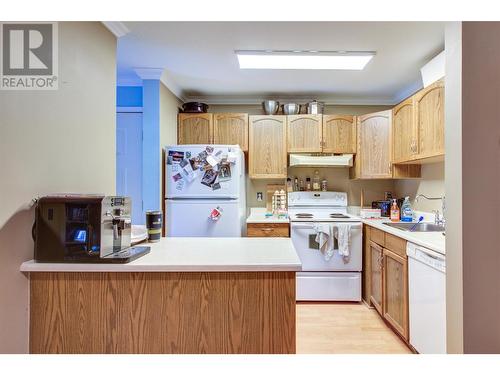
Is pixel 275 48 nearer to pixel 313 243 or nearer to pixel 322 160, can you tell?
pixel 322 160

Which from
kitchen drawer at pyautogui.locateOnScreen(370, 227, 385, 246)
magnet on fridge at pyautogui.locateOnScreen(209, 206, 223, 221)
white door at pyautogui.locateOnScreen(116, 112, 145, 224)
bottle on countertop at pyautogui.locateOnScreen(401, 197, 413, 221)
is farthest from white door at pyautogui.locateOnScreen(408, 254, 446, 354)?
white door at pyautogui.locateOnScreen(116, 112, 145, 224)

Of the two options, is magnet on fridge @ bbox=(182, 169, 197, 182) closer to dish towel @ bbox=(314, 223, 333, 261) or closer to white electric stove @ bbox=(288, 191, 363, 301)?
white electric stove @ bbox=(288, 191, 363, 301)

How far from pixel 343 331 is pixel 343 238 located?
87 cm

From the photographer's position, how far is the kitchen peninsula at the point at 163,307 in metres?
1.23

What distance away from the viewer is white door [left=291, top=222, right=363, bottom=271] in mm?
2891

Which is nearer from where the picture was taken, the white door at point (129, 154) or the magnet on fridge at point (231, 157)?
the magnet on fridge at point (231, 157)

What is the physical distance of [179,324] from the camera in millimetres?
1239

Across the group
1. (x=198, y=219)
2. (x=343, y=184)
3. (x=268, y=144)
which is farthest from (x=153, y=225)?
(x=343, y=184)

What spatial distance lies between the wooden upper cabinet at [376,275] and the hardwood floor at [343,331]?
130 millimetres

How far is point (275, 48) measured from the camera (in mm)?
2225

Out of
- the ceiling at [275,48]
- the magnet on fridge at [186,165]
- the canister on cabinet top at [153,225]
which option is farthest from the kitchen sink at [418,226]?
the canister on cabinet top at [153,225]

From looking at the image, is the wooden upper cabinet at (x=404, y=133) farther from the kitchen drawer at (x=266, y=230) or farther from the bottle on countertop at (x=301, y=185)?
the kitchen drawer at (x=266, y=230)

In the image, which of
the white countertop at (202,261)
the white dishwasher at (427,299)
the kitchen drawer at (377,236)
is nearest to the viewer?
the white countertop at (202,261)
